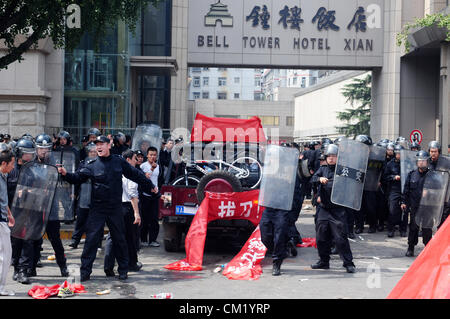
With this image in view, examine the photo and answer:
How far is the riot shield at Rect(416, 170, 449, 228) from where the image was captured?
1002cm

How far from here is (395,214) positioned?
13391 mm

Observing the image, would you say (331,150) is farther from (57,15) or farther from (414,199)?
(57,15)

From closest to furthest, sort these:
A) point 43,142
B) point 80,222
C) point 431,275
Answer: point 431,275, point 43,142, point 80,222

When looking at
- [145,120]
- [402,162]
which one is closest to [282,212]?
[402,162]

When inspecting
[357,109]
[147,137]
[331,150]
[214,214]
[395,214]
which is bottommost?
[395,214]

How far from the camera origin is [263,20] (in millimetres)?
27000

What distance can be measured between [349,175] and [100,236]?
3804mm

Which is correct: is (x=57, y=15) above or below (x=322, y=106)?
below

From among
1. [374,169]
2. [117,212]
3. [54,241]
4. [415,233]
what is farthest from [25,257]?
[374,169]

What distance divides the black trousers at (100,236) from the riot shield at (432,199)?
496 centimetres

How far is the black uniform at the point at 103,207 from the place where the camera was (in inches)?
322

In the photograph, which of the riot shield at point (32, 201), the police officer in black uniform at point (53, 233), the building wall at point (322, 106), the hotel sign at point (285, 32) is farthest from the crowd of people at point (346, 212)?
the building wall at point (322, 106)

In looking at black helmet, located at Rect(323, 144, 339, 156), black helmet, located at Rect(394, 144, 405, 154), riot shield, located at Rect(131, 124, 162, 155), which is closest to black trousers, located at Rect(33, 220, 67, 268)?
black helmet, located at Rect(323, 144, 339, 156)

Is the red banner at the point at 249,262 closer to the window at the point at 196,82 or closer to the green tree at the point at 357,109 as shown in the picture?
the green tree at the point at 357,109
